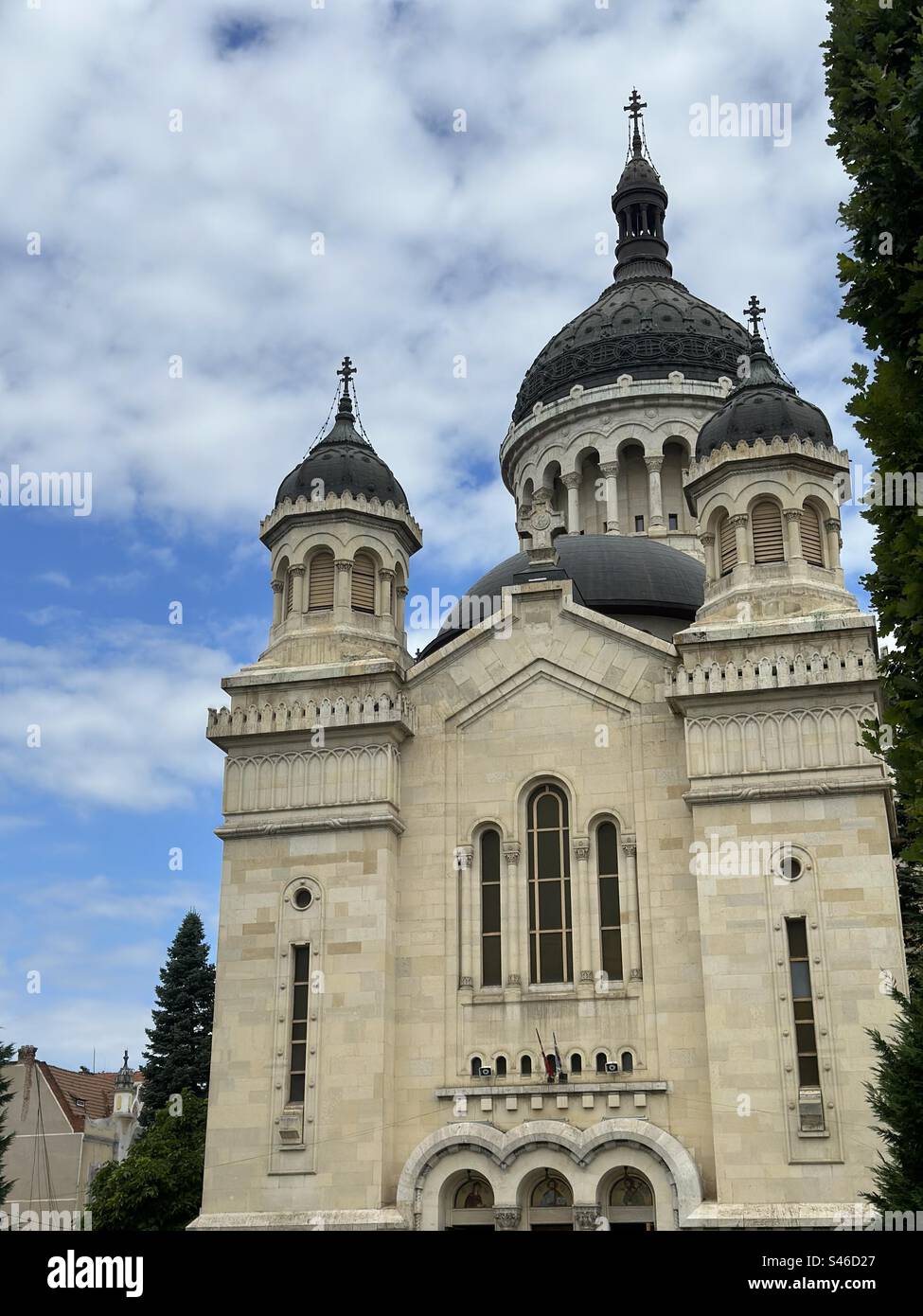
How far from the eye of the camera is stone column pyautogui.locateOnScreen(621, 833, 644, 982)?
82.1 feet

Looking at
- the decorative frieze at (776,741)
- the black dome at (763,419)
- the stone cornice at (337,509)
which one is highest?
the black dome at (763,419)

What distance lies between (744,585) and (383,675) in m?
7.21

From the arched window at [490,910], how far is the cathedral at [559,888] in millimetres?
56

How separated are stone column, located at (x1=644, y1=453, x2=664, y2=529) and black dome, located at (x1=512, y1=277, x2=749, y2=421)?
9.63 feet

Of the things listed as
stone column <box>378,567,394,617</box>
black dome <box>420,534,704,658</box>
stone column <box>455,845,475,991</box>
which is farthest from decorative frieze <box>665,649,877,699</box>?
stone column <box>378,567,394,617</box>

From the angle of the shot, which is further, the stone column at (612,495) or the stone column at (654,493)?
the stone column at (612,495)

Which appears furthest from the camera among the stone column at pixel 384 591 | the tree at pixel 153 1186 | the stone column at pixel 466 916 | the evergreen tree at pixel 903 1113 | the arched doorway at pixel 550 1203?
the tree at pixel 153 1186

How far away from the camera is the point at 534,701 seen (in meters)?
27.5

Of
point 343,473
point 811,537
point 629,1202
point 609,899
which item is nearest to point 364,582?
point 343,473

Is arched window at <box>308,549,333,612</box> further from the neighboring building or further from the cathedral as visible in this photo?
the neighboring building

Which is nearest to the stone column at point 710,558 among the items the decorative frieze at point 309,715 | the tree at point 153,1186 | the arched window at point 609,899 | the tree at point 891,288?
the arched window at point 609,899

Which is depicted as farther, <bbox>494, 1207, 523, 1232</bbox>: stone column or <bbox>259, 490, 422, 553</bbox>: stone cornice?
<bbox>259, 490, 422, 553</bbox>: stone cornice

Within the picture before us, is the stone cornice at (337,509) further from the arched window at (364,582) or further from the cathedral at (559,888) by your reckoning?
the arched window at (364,582)

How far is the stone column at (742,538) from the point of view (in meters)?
27.3
